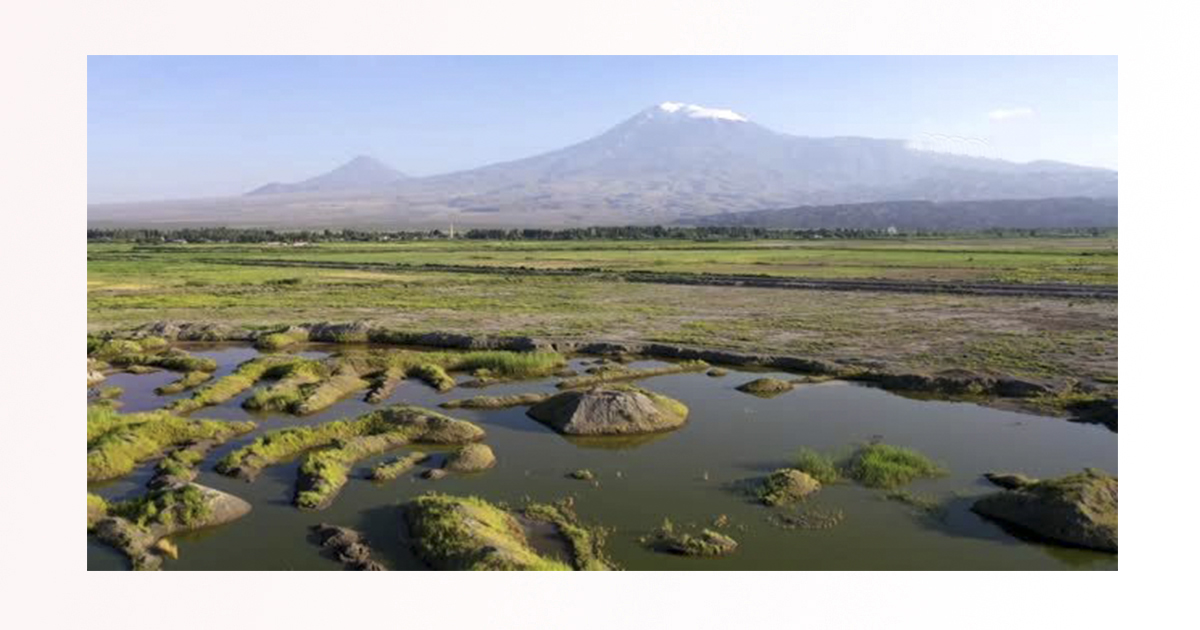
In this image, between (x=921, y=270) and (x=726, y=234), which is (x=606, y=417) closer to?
(x=921, y=270)

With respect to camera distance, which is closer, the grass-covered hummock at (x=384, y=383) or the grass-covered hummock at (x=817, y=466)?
the grass-covered hummock at (x=817, y=466)

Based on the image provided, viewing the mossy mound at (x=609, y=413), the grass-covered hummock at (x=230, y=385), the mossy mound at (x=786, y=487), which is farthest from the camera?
the grass-covered hummock at (x=230, y=385)

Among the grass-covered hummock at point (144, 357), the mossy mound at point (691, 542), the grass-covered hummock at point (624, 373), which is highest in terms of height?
the grass-covered hummock at point (144, 357)

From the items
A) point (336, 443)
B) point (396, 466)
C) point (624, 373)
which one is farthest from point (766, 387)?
point (336, 443)

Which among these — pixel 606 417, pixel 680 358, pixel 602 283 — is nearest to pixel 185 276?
pixel 602 283

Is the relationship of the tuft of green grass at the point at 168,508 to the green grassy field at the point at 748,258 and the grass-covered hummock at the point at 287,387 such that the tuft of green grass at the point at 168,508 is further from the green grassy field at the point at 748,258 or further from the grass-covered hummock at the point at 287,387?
the green grassy field at the point at 748,258

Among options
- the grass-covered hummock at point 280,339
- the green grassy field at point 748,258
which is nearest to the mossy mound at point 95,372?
the grass-covered hummock at point 280,339
